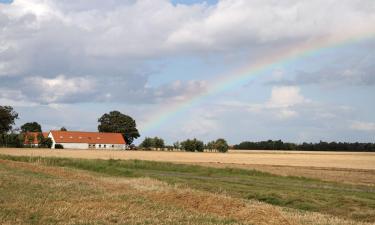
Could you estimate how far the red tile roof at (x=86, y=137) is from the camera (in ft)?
520

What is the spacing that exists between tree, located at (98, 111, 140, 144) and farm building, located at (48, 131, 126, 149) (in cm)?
1165

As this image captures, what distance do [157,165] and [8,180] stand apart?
3202cm

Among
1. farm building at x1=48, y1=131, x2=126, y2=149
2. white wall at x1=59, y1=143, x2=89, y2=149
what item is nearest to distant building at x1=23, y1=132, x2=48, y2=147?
farm building at x1=48, y1=131, x2=126, y2=149

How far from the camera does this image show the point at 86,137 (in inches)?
6531

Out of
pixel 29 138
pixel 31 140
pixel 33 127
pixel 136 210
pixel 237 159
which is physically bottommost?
pixel 136 210

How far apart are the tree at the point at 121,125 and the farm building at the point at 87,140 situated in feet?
38.2

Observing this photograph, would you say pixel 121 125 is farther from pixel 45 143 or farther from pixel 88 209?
pixel 88 209

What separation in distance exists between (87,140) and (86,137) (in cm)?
166

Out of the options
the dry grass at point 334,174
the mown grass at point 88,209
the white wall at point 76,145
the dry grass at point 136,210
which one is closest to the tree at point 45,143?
the white wall at point 76,145

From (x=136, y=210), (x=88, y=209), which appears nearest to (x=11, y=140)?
(x=88, y=209)

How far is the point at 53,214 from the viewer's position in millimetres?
14484

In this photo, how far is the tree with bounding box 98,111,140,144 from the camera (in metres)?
185

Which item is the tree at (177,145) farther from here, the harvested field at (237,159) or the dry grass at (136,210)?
the dry grass at (136,210)

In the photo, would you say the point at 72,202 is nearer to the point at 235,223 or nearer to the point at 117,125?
the point at 235,223
